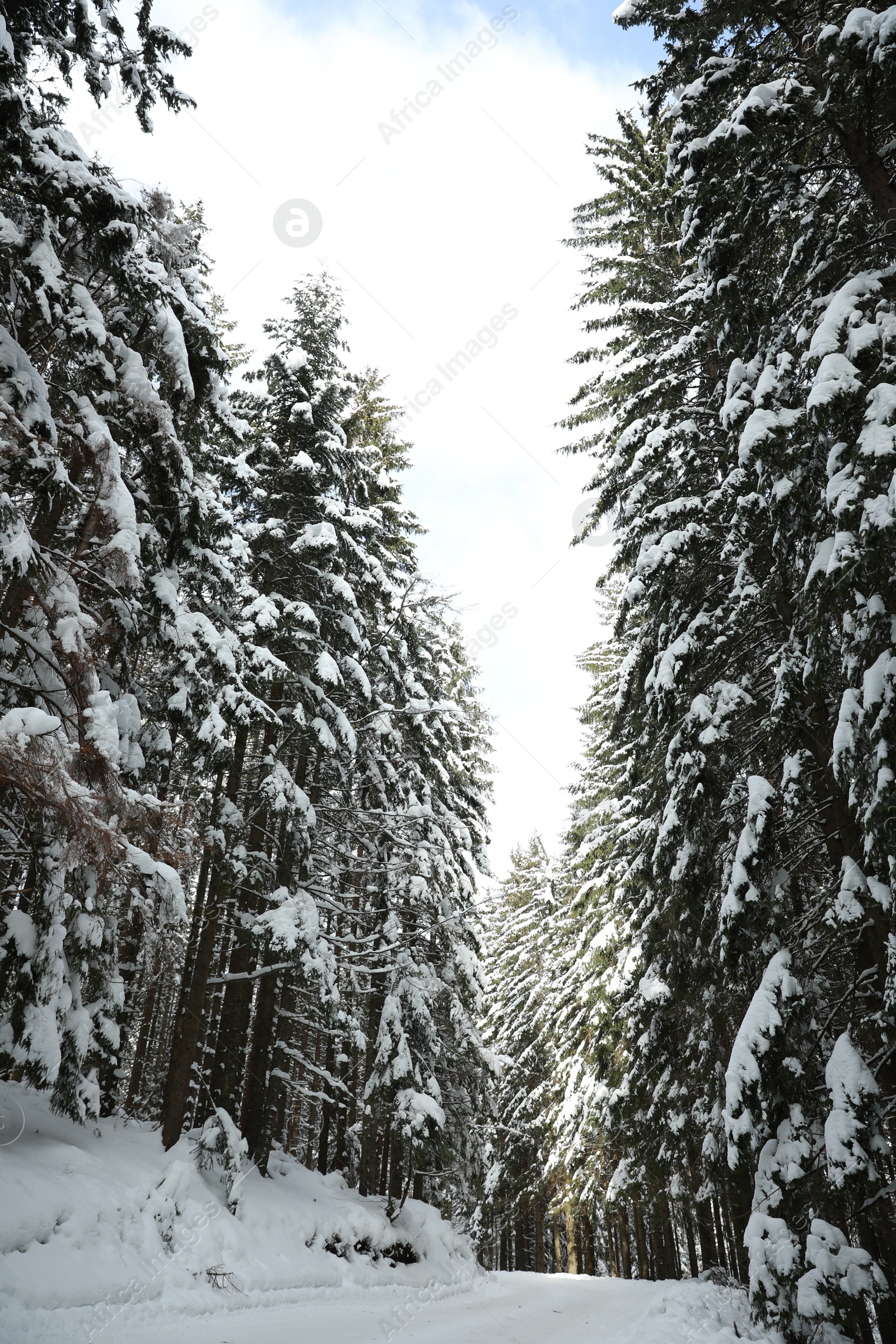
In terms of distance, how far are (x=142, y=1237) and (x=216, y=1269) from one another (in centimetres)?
119

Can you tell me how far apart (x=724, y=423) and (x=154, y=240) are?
7.01m

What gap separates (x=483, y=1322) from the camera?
9.52 m

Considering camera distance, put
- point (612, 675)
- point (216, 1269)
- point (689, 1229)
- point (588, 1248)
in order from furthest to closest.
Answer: point (588, 1248), point (689, 1229), point (612, 675), point (216, 1269)

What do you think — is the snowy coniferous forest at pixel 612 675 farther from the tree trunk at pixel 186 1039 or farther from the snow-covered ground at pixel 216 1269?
the snow-covered ground at pixel 216 1269

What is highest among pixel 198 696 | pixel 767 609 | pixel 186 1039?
pixel 767 609

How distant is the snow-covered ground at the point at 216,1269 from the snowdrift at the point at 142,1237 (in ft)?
0.06

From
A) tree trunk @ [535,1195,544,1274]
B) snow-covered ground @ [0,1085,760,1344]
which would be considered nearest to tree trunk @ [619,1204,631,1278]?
tree trunk @ [535,1195,544,1274]

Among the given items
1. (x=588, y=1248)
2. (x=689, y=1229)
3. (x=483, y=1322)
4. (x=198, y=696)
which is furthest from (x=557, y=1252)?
(x=198, y=696)

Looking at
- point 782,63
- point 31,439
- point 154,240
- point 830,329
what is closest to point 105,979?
point 31,439

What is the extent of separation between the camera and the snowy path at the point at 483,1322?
21.6 ft

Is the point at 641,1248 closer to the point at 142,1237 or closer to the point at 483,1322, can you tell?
the point at 483,1322

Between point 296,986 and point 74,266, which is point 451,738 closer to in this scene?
point 296,986

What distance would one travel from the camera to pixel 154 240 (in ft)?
28.6

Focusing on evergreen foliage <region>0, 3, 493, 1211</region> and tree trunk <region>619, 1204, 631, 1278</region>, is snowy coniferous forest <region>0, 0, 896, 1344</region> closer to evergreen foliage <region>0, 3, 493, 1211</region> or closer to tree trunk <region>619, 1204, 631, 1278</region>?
evergreen foliage <region>0, 3, 493, 1211</region>
